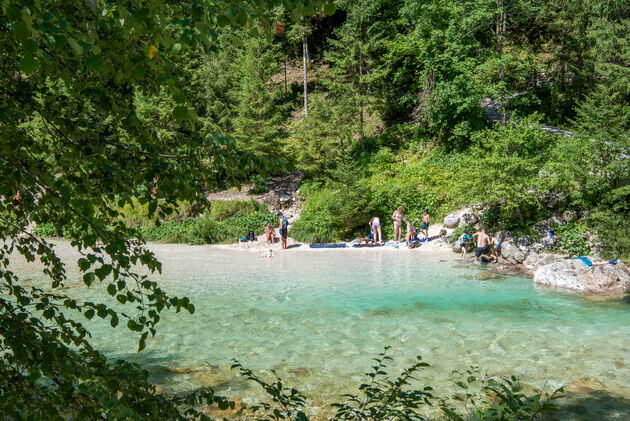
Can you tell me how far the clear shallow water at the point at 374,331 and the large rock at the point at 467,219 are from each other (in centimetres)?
428

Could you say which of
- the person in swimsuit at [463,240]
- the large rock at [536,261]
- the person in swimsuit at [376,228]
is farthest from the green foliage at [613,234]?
the person in swimsuit at [376,228]

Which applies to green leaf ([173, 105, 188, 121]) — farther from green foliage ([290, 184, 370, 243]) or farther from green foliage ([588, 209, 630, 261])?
green foliage ([290, 184, 370, 243])

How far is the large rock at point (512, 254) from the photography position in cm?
1602

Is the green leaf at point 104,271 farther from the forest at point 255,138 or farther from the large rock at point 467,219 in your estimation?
the large rock at point 467,219

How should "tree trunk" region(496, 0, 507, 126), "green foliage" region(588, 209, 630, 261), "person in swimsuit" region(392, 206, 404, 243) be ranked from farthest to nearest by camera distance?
"tree trunk" region(496, 0, 507, 126)
"person in swimsuit" region(392, 206, 404, 243)
"green foliage" region(588, 209, 630, 261)

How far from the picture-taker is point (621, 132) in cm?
1566

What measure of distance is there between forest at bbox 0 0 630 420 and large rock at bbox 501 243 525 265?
187 centimetres

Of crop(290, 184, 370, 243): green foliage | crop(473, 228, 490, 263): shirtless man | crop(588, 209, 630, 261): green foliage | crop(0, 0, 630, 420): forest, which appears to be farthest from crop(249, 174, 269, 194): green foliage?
crop(588, 209, 630, 261): green foliage

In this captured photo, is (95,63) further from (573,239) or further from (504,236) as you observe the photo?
(504,236)

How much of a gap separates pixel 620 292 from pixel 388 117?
67.5 ft

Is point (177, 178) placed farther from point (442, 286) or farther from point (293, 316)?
point (442, 286)

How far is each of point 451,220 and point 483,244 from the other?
12.6ft

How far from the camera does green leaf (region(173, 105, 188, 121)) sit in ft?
6.73

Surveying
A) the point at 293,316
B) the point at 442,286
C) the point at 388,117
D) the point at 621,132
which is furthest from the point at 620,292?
the point at 388,117
